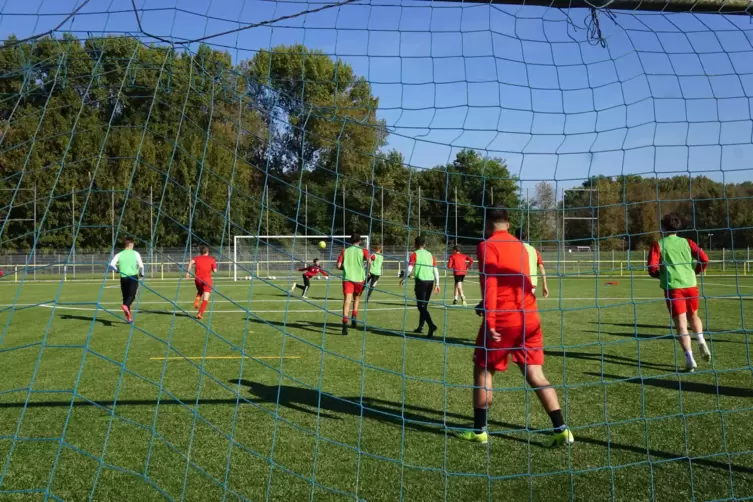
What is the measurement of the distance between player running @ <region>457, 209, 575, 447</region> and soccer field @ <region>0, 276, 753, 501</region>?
0.70ft

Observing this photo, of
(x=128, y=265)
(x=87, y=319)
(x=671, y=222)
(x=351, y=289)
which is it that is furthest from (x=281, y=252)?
(x=87, y=319)

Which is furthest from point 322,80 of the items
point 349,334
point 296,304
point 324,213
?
point 296,304

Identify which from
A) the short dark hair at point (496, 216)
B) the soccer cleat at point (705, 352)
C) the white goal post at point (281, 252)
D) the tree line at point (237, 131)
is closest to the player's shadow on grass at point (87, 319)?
the white goal post at point (281, 252)

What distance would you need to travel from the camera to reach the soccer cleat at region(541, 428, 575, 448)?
443 cm

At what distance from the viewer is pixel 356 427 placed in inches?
197

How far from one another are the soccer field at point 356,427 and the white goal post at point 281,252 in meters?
0.46

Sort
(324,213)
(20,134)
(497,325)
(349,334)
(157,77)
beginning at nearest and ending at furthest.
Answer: (157,77)
(497,325)
(324,213)
(20,134)
(349,334)

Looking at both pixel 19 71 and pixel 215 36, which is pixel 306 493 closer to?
pixel 215 36

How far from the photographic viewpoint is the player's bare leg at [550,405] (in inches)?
174

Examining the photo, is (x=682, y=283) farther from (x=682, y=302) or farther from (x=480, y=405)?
(x=480, y=405)

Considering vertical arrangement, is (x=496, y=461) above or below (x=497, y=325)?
below

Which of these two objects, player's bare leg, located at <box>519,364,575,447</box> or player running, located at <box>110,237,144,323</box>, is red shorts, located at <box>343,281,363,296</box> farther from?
player's bare leg, located at <box>519,364,575,447</box>

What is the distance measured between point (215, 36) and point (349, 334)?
7.02 metres

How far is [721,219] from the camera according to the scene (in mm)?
5414
